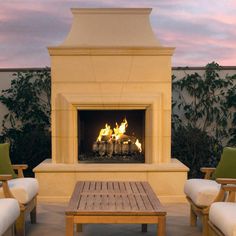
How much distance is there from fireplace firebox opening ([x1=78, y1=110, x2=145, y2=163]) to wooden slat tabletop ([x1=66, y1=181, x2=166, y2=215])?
6.08 feet

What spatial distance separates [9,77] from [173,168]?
10.8ft

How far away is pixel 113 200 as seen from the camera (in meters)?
4.60

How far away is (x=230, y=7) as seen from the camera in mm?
8234

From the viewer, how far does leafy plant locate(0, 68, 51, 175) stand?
8.27 metres

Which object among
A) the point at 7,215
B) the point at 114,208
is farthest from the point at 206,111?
the point at 7,215

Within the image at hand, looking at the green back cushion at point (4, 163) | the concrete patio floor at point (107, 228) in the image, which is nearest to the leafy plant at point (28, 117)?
the concrete patio floor at point (107, 228)

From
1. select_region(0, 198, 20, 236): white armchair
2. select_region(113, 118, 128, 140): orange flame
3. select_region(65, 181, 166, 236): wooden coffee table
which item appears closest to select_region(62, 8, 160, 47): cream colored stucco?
select_region(113, 118, 128, 140): orange flame

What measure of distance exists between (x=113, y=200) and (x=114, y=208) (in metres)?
0.34

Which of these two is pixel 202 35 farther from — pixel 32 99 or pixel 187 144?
pixel 32 99

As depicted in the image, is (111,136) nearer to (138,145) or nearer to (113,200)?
(138,145)

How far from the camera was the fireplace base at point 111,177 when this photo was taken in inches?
266

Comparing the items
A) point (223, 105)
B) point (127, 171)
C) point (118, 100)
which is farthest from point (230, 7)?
point (127, 171)

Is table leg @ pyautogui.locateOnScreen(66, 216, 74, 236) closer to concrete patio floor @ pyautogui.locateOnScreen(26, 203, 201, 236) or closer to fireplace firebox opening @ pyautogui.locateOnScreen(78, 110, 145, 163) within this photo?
concrete patio floor @ pyautogui.locateOnScreen(26, 203, 201, 236)

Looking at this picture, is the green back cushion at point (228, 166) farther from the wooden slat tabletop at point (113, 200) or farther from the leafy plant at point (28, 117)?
the leafy plant at point (28, 117)
